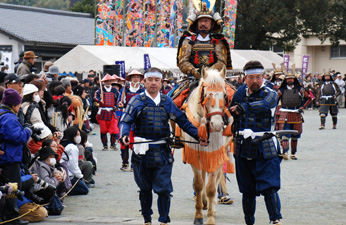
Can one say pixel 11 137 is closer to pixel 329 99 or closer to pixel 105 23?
pixel 329 99

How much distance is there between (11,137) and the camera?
324 inches

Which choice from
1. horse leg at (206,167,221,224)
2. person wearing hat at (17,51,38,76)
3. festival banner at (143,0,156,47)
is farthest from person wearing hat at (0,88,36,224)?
festival banner at (143,0,156,47)

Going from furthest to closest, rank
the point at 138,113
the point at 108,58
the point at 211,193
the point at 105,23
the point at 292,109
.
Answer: the point at 105,23, the point at 108,58, the point at 292,109, the point at 211,193, the point at 138,113

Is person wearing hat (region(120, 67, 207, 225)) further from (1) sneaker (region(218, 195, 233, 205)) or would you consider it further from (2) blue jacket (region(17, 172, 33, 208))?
(1) sneaker (region(218, 195, 233, 205))

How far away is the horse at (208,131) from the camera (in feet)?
27.3

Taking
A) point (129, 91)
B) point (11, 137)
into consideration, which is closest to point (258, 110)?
point (11, 137)

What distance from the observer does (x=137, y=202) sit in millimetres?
10438

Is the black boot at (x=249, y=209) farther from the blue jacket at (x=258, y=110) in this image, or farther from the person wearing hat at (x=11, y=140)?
the person wearing hat at (x=11, y=140)

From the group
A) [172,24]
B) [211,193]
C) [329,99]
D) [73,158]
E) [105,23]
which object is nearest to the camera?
[211,193]

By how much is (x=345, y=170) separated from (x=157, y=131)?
283 inches

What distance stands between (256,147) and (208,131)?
3.41ft

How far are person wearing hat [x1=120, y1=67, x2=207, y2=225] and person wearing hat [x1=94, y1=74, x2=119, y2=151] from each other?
1003 cm

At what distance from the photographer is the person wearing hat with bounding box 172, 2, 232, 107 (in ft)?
33.5

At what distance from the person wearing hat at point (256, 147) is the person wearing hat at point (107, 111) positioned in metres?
10.4
